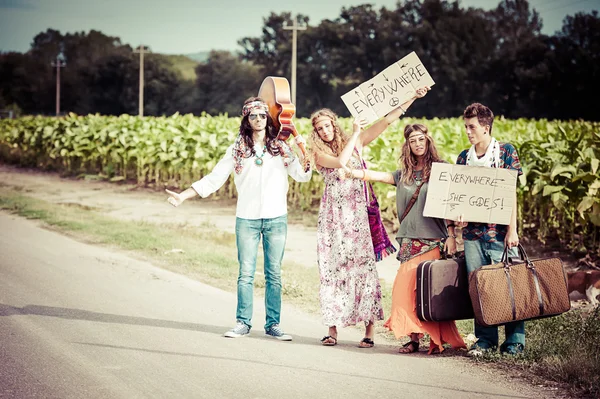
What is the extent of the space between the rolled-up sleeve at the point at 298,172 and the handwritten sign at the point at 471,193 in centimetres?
111

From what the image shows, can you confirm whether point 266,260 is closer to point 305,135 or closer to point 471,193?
point 471,193

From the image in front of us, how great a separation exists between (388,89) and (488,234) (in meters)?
1.47

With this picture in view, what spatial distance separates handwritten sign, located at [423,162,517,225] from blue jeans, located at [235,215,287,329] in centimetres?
134

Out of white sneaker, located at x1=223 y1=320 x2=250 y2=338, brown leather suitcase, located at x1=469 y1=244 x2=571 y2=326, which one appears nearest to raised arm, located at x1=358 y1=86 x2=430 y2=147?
brown leather suitcase, located at x1=469 y1=244 x2=571 y2=326

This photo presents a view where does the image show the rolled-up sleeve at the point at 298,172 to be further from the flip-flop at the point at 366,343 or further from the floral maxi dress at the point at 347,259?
the flip-flop at the point at 366,343

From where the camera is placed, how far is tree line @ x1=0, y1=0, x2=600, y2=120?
53.5 metres

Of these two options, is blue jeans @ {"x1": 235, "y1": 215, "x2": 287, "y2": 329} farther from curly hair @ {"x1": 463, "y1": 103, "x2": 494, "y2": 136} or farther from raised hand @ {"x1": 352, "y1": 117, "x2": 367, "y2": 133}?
curly hair @ {"x1": 463, "y1": 103, "x2": 494, "y2": 136}

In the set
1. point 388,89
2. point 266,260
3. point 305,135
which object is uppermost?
point 305,135

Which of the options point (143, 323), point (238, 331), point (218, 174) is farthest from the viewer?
point (143, 323)

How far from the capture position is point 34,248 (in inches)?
424

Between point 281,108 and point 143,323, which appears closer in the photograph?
point 281,108

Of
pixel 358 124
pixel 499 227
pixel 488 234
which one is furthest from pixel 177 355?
pixel 499 227

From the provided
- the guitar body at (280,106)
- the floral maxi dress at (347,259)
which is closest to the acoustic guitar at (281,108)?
the guitar body at (280,106)

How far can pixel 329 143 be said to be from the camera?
6250 millimetres
